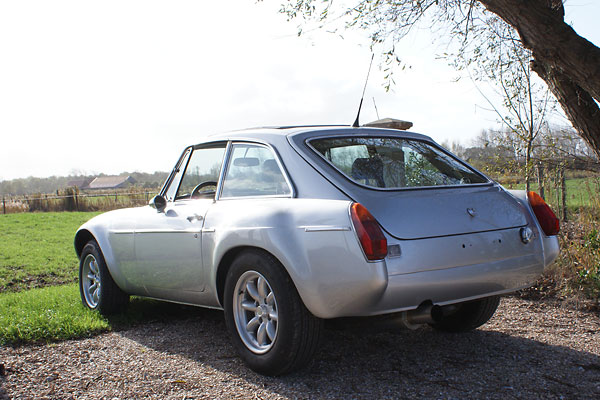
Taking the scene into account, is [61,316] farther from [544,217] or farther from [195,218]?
[544,217]

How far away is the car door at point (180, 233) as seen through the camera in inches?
177

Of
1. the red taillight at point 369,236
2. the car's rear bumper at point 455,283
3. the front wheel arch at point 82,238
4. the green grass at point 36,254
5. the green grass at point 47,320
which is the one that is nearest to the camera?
the red taillight at point 369,236

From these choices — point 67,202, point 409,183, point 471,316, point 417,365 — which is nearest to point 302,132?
point 409,183

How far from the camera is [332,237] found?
11.1 ft

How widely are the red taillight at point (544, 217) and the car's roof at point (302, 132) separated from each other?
99 centimetres

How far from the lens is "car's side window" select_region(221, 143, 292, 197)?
160 inches

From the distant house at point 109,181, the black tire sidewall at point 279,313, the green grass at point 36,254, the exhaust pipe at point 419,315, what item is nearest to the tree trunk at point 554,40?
the exhaust pipe at point 419,315

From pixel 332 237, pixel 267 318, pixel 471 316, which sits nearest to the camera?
pixel 332 237

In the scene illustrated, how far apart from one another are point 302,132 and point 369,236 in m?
1.21

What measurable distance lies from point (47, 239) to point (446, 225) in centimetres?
1624

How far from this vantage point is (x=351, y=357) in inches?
168

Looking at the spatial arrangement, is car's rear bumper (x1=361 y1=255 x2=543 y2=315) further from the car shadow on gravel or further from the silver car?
the car shadow on gravel

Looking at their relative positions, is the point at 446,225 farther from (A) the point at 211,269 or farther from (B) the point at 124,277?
(B) the point at 124,277

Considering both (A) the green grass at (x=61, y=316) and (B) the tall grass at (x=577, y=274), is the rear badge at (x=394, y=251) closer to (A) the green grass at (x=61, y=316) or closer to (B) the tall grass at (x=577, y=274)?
(A) the green grass at (x=61, y=316)
